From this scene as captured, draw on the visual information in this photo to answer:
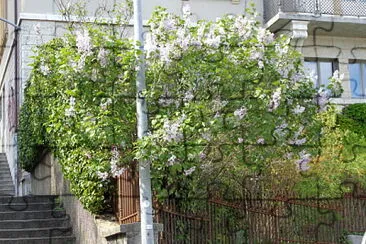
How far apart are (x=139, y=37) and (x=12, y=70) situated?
39.3 feet

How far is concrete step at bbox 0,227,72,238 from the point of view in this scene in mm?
12469

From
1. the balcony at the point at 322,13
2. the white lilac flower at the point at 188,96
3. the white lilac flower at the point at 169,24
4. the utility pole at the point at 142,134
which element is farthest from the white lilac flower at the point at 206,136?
the balcony at the point at 322,13

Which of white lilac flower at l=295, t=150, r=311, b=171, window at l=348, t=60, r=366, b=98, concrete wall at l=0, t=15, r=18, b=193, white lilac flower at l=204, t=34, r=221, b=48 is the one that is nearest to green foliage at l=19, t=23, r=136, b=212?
white lilac flower at l=204, t=34, r=221, b=48

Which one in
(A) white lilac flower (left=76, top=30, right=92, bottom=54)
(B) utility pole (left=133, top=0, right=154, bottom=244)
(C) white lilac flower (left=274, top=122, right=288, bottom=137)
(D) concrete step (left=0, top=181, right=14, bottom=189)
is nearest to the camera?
(B) utility pole (left=133, top=0, right=154, bottom=244)

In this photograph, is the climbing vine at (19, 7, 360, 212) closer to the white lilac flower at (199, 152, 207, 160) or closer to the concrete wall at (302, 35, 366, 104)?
the white lilac flower at (199, 152, 207, 160)

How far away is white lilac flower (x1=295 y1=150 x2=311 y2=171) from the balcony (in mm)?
6850

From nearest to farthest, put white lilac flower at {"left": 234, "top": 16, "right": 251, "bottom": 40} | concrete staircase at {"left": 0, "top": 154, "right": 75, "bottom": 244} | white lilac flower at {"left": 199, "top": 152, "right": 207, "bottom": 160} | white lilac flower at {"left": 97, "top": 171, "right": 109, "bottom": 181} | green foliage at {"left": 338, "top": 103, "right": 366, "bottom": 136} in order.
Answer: white lilac flower at {"left": 97, "top": 171, "right": 109, "bottom": 181} < white lilac flower at {"left": 199, "top": 152, "right": 207, "bottom": 160} < white lilac flower at {"left": 234, "top": 16, "right": 251, "bottom": 40} < concrete staircase at {"left": 0, "top": 154, "right": 75, "bottom": 244} < green foliage at {"left": 338, "top": 103, "right": 366, "bottom": 136}

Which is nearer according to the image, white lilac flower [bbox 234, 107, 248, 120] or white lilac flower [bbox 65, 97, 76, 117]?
white lilac flower [bbox 65, 97, 76, 117]

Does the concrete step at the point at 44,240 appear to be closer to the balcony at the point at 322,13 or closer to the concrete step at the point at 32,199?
the concrete step at the point at 32,199

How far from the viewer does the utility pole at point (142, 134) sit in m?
7.93

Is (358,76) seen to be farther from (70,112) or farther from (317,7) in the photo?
(70,112)

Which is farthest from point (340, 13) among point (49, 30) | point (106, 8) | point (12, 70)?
point (12, 70)

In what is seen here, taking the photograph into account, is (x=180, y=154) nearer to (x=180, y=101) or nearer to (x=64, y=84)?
(x=180, y=101)

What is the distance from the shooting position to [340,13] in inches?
738
